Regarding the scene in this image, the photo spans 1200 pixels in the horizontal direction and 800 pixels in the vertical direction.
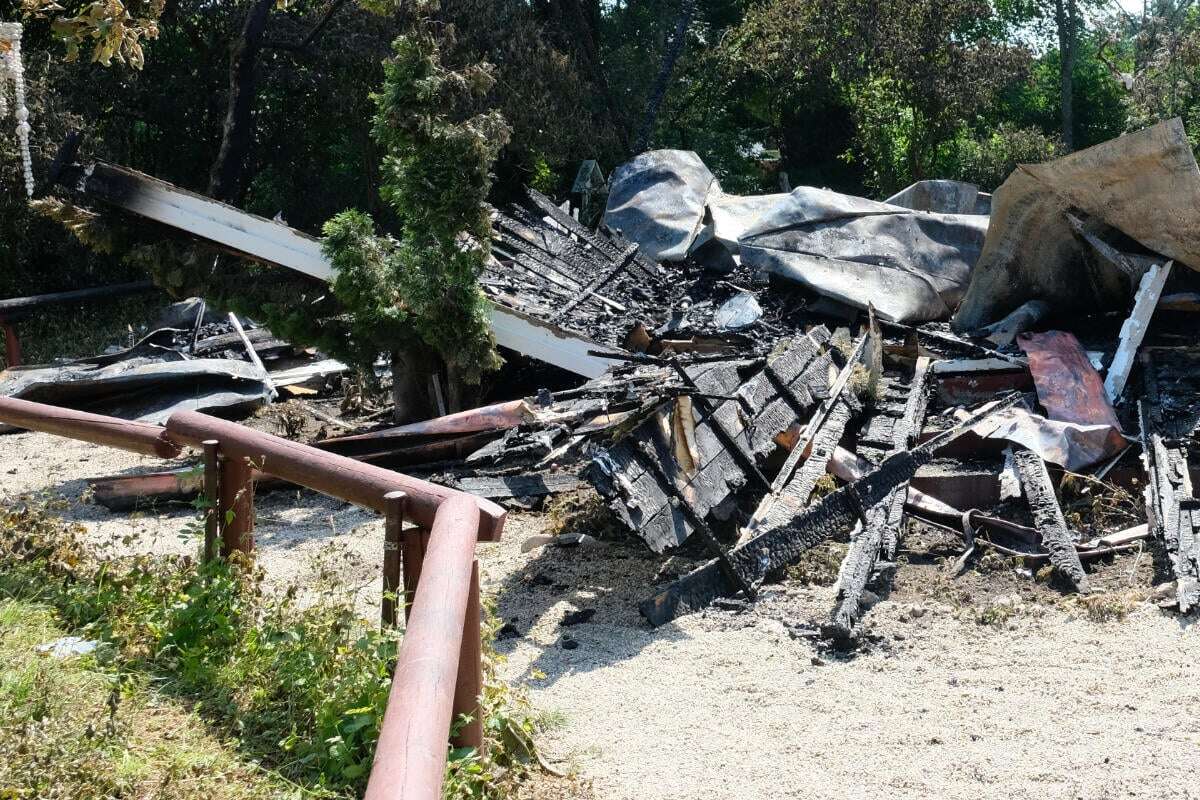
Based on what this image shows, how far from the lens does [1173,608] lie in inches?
243

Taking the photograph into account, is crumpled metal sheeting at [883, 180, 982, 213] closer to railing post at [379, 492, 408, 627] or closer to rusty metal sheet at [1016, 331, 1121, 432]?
rusty metal sheet at [1016, 331, 1121, 432]

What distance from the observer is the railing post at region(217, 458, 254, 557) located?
427 cm

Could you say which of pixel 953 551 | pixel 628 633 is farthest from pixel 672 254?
pixel 628 633

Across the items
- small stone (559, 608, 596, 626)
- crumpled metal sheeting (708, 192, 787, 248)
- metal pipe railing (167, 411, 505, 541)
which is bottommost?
small stone (559, 608, 596, 626)

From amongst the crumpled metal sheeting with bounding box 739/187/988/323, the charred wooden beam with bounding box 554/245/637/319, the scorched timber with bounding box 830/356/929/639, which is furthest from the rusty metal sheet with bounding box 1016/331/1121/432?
the charred wooden beam with bounding box 554/245/637/319

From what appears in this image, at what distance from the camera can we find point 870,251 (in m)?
11.8

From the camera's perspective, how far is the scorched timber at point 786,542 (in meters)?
6.43

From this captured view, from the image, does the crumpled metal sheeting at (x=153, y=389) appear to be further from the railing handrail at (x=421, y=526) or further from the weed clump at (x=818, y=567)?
the weed clump at (x=818, y=567)

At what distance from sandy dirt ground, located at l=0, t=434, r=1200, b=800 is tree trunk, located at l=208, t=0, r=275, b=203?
33.1 feet

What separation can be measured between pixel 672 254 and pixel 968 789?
9.70 metres

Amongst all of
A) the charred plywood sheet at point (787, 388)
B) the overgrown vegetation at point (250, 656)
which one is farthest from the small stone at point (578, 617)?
the overgrown vegetation at point (250, 656)

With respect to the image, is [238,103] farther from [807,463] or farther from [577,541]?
[807,463]

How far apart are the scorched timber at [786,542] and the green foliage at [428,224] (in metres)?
3.34

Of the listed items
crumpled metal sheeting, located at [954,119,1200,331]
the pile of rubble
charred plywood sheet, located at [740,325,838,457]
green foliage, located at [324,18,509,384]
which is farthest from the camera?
crumpled metal sheeting, located at [954,119,1200,331]
